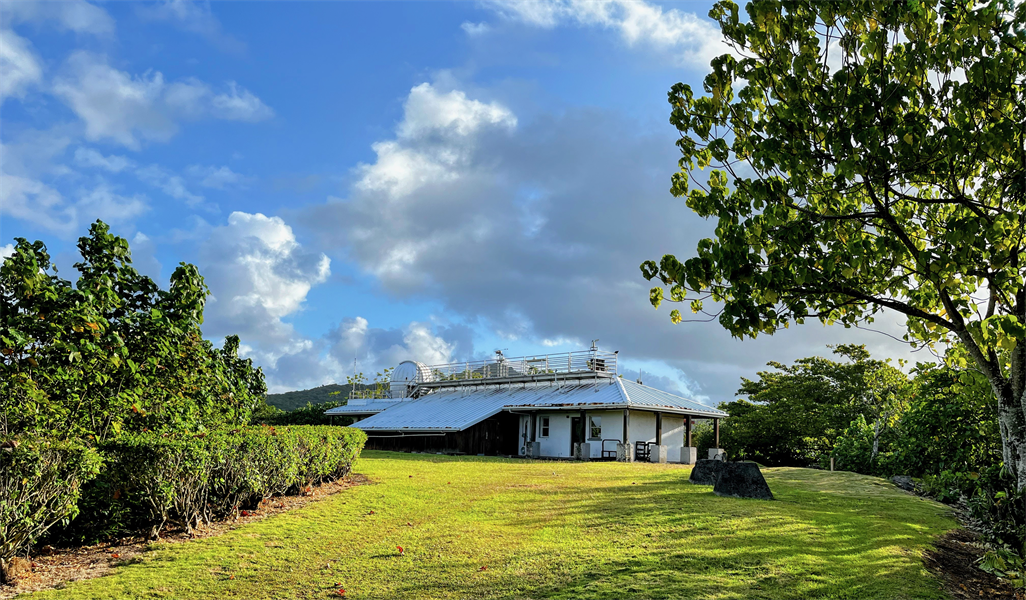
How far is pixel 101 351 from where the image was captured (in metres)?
7.89

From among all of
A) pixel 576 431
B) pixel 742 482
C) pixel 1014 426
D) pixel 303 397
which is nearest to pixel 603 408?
pixel 576 431

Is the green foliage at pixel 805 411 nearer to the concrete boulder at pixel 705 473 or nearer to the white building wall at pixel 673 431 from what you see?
the white building wall at pixel 673 431

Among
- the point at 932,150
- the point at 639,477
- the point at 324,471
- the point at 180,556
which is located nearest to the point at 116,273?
the point at 180,556

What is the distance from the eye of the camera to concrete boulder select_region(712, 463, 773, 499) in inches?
488

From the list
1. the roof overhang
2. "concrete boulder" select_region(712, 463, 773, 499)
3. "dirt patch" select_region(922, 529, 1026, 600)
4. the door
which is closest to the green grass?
"dirt patch" select_region(922, 529, 1026, 600)

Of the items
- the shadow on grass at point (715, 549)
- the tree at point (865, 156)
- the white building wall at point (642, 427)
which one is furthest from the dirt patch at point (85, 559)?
the white building wall at point (642, 427)

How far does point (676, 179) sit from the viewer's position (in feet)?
27.3

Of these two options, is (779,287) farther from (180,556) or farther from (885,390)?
(885,390)

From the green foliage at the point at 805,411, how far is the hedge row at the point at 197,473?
28.0 meters

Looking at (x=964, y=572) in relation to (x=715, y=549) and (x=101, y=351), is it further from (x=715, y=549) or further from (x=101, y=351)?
(x=101, y=351)

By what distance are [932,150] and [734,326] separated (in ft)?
8.49

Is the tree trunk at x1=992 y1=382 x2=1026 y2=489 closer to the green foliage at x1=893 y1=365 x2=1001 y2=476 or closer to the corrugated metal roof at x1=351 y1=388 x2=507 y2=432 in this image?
the green foliage at x1=893 y1=365 x2=1001 y2=476

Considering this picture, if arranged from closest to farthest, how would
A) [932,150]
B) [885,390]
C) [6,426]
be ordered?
1. [932,150]
2. [6,426]
3. [885,390]

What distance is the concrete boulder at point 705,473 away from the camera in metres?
15.2
